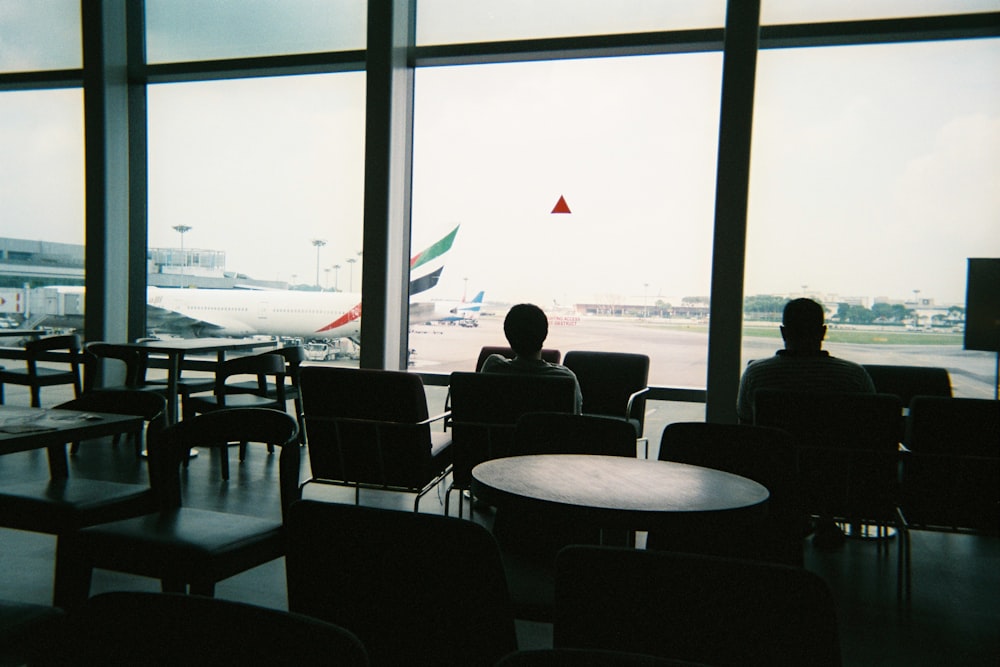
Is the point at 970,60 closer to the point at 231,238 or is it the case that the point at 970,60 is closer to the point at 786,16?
the point at 786,16

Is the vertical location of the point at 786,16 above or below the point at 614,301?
above

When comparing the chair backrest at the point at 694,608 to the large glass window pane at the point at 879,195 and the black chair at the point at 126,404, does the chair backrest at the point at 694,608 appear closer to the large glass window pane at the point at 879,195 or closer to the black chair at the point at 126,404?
the black chair at the point at 126,404

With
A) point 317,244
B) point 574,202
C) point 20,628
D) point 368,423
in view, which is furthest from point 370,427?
point 317,244

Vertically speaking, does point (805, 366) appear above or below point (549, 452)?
above

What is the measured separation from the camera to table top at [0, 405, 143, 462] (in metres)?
2.20

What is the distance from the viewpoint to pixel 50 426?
7.79 ft

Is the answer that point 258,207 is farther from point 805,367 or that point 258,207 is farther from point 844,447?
point 844,447

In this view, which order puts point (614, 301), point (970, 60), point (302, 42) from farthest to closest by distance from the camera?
point (302, 42), point (614, 301), point (970, 60)

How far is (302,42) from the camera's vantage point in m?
6.15

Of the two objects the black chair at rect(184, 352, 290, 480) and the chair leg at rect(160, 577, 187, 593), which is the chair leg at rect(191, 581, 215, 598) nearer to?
the chair leg at rect(160, 577, 187, 593)

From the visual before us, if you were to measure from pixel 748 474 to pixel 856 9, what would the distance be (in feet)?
13.5

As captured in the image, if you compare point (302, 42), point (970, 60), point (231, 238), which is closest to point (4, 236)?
point (231, 238)

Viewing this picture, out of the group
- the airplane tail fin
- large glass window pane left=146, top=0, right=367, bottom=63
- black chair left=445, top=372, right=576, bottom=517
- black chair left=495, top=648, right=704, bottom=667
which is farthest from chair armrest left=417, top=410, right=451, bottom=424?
large glass window pane left=146, top=0, right=367, bottom=63

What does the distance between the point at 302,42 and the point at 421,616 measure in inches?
233
